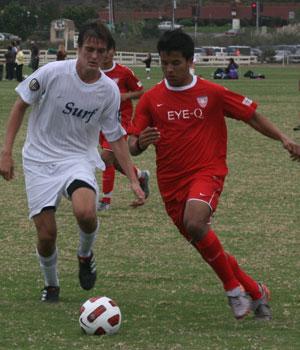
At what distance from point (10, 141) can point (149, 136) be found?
985mm

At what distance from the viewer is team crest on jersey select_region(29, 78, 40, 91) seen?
26.7 ft

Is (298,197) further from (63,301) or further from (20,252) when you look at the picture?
(63,301)

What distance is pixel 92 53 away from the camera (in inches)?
319

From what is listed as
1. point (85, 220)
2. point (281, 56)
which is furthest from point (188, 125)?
point (281, 56)

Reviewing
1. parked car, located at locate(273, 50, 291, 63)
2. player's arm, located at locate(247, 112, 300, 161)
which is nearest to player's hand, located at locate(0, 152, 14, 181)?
player's arm, located at locate(247, 112, 300, 161)

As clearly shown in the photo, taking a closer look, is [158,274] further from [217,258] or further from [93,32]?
[93,32]

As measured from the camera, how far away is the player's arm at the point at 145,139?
7734mm

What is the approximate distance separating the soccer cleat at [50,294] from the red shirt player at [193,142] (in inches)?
41.9

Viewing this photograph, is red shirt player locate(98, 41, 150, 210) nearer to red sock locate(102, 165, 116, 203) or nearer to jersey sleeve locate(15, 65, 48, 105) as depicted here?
red sock locate(102, 165, 116, 203)

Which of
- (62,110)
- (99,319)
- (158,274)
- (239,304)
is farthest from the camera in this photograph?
(158,274)

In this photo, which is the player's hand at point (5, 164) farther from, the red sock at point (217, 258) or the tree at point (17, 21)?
the tree at point (17, 21)

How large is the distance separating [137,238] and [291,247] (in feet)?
4.92

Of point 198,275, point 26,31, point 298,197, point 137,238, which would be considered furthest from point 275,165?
point 26,31

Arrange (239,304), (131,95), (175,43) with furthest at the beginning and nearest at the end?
(131,95) < (175,43) < (239,304)
